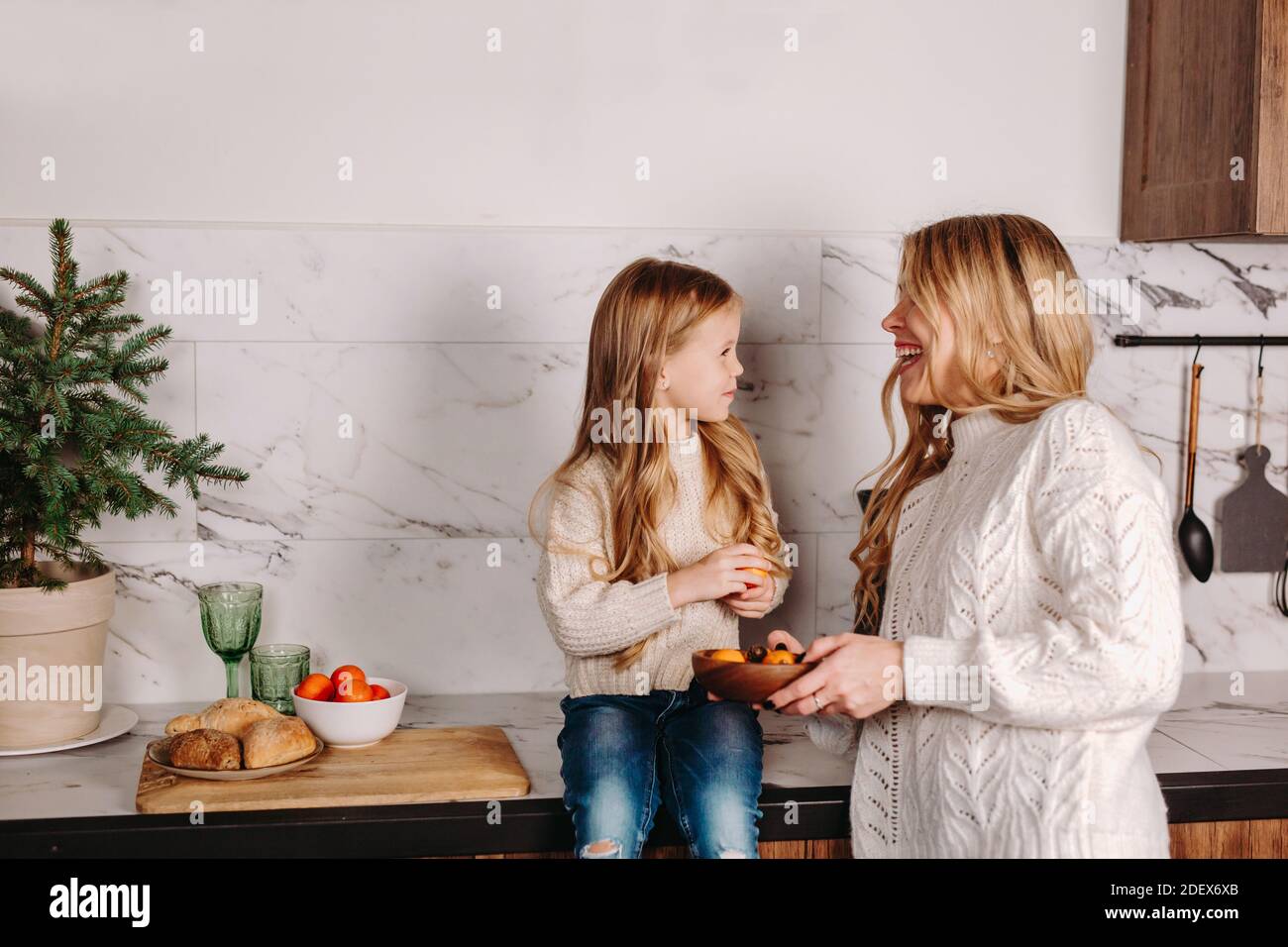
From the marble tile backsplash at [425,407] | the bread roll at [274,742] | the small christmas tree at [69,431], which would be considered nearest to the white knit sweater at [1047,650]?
the marble tile backsplash at [425,407]

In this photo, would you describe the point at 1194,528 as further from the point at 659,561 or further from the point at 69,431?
the point at 69,431

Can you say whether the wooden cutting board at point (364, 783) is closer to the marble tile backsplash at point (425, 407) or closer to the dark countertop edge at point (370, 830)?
the dark countertop edge at point (370, 830)

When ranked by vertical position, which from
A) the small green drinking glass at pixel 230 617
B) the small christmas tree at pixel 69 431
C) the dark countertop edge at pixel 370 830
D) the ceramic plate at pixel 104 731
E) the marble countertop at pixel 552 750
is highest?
the small christmas tree at pixel 69 431

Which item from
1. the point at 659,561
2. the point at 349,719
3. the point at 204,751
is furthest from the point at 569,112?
the point at 204,751

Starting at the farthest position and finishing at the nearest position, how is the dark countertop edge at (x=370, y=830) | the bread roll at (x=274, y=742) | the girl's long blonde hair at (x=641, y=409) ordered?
1. the girl's long blonde hair at (x=641, y=409)
2. the bread roll at (x=274, y=742)
3. the dark countertop edge at (x=370, y=830)

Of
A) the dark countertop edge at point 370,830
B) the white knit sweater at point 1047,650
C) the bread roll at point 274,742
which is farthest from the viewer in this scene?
the bread roll at point 274,742

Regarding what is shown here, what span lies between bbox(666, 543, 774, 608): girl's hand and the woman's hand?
0.70 ft

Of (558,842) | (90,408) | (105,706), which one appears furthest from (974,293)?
(105,706)

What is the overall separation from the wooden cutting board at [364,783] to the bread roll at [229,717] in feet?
0.20

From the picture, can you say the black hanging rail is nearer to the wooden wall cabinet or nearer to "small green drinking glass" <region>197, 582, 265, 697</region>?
the wooden wall cabinet

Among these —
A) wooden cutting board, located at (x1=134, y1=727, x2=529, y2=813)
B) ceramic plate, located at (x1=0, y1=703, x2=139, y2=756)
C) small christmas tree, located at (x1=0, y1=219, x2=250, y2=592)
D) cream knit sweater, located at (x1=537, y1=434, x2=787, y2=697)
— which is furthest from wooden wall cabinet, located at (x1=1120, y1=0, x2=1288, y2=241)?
ceramic plate, located at (x1=0, y1=703, x2=139, y2=756)

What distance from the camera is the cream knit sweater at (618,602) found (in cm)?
155

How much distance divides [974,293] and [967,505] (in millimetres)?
239

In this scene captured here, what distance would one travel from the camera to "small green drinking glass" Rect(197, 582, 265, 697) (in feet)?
5.67
